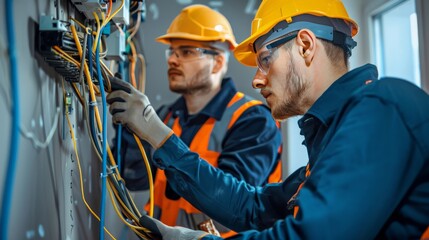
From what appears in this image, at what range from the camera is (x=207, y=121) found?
2283 millimetres

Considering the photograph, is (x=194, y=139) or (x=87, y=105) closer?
(x=87, y=105)

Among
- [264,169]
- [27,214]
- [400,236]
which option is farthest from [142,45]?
[400,236]

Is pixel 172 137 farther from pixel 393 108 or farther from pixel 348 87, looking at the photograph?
pixel 393 108

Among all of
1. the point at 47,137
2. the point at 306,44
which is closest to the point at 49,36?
the point at 47,137

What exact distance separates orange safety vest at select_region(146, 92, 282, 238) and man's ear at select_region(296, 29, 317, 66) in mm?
871

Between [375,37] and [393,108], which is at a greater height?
[375,37]

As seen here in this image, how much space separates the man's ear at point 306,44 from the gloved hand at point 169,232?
56 centimetres

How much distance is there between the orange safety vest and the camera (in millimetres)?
2111

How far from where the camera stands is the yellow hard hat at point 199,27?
2395mm

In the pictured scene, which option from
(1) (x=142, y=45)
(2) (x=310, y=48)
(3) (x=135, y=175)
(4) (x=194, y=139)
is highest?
(1) (x=142, y=45)

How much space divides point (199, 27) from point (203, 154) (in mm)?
661

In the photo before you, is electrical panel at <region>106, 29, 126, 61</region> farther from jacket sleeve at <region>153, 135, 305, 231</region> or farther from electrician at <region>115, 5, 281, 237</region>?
electrician at <region>115, 5, 281, 237</region>

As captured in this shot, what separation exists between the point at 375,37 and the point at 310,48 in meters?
1.29

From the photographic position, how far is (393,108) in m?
0.97
